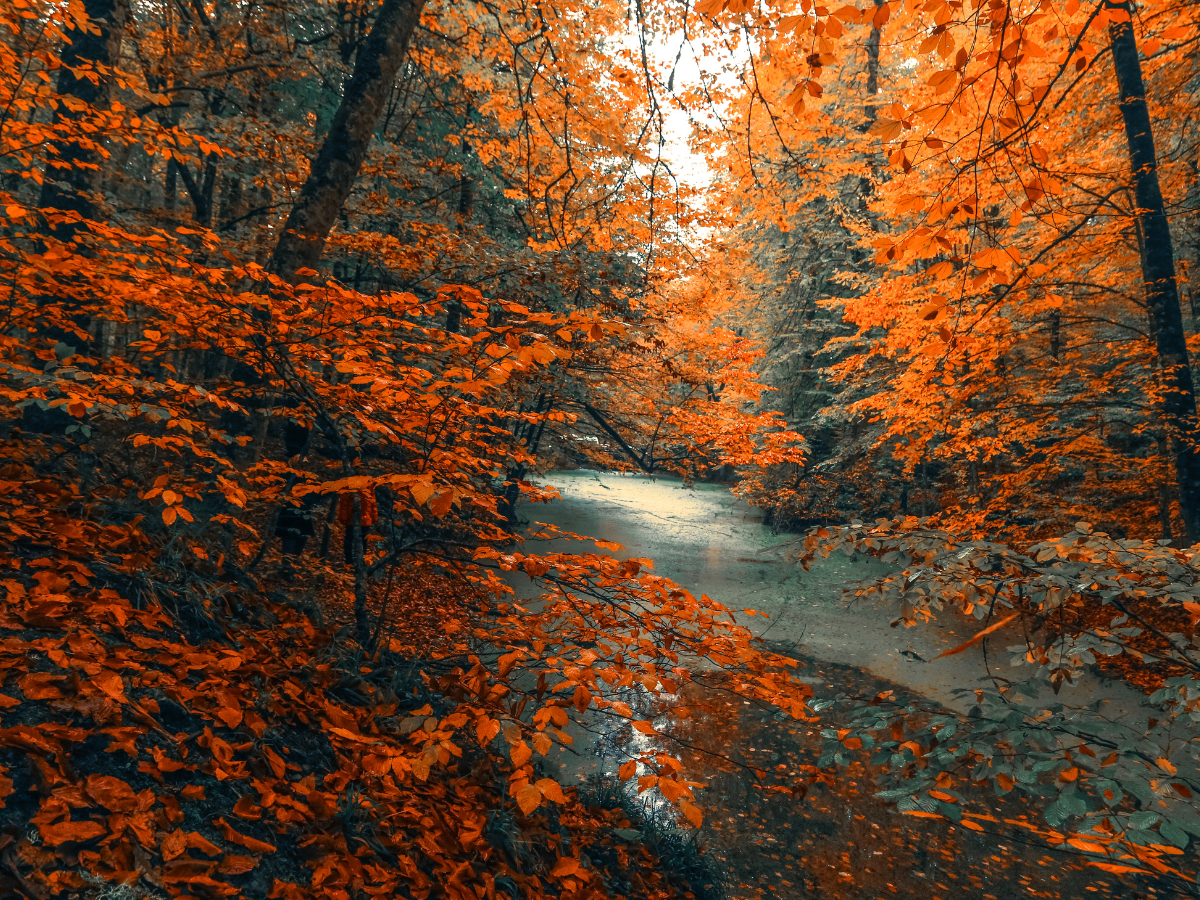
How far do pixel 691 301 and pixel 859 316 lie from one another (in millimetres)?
2451

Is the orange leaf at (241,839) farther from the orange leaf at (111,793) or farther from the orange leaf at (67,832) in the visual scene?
the orange leaf at (67,832)

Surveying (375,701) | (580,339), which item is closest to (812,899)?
(375,701)

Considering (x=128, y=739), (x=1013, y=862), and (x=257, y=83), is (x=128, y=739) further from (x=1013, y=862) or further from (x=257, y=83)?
(x=257, y=83)

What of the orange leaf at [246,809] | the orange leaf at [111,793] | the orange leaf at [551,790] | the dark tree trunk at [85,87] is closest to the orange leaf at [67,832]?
the orange leaf at [111,793]

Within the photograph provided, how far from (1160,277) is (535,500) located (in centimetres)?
615

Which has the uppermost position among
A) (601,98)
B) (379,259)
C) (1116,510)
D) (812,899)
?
(601,98)

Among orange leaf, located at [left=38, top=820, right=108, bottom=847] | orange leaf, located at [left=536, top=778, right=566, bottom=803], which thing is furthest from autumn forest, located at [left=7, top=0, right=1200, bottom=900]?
orange leaf, located at [left=536, top=778, right=566, bottom=803]

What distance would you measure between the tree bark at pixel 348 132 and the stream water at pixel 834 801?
372cm

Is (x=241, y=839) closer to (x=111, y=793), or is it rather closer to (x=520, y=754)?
(x=111, y=793)

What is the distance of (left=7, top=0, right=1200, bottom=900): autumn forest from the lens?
180 cm

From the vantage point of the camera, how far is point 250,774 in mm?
1883

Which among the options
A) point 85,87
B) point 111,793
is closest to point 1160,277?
point 111,793

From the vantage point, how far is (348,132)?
12.8ft

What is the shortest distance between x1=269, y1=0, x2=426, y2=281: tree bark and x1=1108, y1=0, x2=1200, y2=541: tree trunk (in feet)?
20.3
